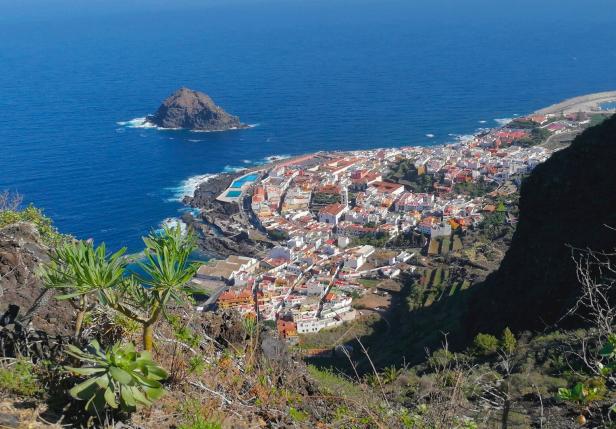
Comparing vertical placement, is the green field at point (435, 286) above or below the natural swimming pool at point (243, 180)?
below

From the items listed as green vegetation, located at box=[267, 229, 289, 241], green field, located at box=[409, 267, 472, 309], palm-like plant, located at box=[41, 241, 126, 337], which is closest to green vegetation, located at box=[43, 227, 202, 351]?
palm-like plant, located at box=[41, 241, 126, 337]

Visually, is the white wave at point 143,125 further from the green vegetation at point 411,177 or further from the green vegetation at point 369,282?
the green vegetation at point 369,282

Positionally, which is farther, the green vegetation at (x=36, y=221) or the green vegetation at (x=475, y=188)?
the green vegetation at (x=475, y=188)

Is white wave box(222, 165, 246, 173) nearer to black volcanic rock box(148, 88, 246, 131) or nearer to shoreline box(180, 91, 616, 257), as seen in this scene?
shoreline box(180, 91, 616, 257)

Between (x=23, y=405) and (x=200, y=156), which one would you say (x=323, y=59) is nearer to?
(x=200, y=156)

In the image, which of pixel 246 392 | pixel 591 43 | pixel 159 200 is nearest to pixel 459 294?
pixel 246 392

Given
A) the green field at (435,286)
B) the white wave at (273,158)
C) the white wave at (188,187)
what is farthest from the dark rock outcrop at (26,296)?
the white wave at (273,158)

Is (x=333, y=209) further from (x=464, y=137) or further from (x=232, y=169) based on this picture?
(x=464, y=137)

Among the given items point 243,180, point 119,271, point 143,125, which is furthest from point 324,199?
point 119,271
